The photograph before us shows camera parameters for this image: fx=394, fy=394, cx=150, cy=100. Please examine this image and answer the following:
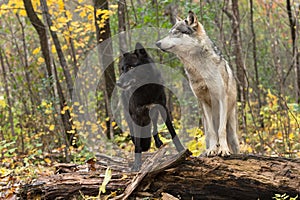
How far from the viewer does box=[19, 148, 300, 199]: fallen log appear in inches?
179

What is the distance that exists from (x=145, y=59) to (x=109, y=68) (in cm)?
442

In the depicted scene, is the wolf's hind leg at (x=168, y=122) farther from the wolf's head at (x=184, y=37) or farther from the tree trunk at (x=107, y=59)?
the tree trunk at (x=107, y=59)

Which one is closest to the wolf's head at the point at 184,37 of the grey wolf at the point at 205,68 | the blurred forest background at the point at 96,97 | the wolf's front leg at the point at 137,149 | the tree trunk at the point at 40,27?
the grey wolf at the point at 205,68

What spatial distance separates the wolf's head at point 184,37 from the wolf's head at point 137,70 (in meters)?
0.48

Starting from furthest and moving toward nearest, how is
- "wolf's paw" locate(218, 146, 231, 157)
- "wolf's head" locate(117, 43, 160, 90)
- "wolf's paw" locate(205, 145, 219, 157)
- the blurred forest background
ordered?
the blurred forest background
"wolf's head" locate(117, 43, 160, 90)
"wolf's paw" locate(205, 145, 219, 157)
"wolf's paw" locate(218, 146, 231, 157)

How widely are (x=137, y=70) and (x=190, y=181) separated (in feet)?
5.34

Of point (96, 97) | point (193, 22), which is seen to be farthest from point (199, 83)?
point (96, 97)

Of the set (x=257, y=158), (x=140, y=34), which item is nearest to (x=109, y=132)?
(x=140, y=34)

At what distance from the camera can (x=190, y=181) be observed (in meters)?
4.83

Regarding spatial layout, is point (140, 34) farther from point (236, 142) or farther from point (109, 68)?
point (236, 142)

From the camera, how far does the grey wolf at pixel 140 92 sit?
5348 mm

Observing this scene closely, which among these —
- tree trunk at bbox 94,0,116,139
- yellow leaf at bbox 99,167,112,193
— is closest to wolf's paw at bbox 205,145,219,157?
yellow leaf at bbox 99,167,112,193

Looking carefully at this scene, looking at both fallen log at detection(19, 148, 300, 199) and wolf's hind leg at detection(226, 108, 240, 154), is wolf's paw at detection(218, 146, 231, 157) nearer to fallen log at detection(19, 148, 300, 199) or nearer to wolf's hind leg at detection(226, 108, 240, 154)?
fallen log at detection(19, 148, 300, 199)

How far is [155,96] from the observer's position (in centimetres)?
544
